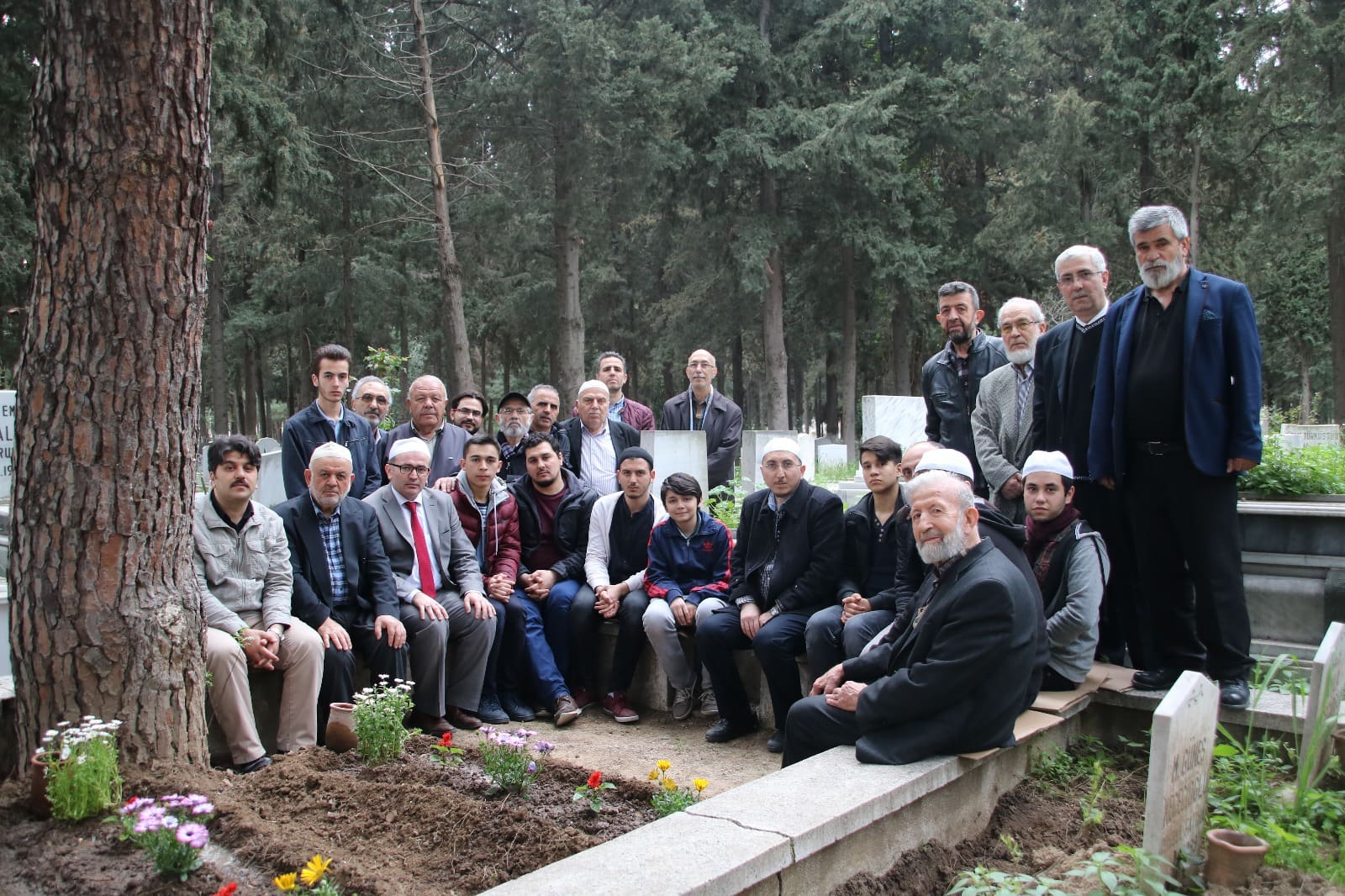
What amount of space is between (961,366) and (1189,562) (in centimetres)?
202

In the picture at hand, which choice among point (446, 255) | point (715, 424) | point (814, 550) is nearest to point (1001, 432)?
point (814, 550)

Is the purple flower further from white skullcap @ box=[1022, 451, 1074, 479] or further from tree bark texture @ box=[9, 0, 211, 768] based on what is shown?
white skullcap @ box=[1022, 451, 1074, 479]

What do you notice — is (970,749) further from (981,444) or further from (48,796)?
(48,796)

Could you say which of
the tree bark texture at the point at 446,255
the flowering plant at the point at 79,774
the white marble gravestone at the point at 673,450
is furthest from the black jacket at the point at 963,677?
the tree bark texture at the point at 446,255

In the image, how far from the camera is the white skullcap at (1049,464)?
4.77 meters

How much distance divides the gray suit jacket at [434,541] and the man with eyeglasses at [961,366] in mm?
2971

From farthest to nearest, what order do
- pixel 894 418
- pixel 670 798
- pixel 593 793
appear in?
pixel 894 418
pixel 593 793
pixel 670 798

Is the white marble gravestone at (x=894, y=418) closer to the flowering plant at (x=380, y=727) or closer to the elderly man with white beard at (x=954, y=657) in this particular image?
the elderly man with white beard at (x=954, y=657)

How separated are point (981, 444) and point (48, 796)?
4.54m

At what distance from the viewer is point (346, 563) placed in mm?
5453

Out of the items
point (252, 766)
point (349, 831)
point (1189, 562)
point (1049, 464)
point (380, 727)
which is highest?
point (1049, 464)

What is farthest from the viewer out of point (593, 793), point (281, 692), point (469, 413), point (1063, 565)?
point (469, 413)

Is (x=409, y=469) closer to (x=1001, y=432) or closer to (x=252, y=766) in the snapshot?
(x=252, y=766)

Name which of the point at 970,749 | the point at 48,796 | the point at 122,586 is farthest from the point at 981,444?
the point at 48,796
